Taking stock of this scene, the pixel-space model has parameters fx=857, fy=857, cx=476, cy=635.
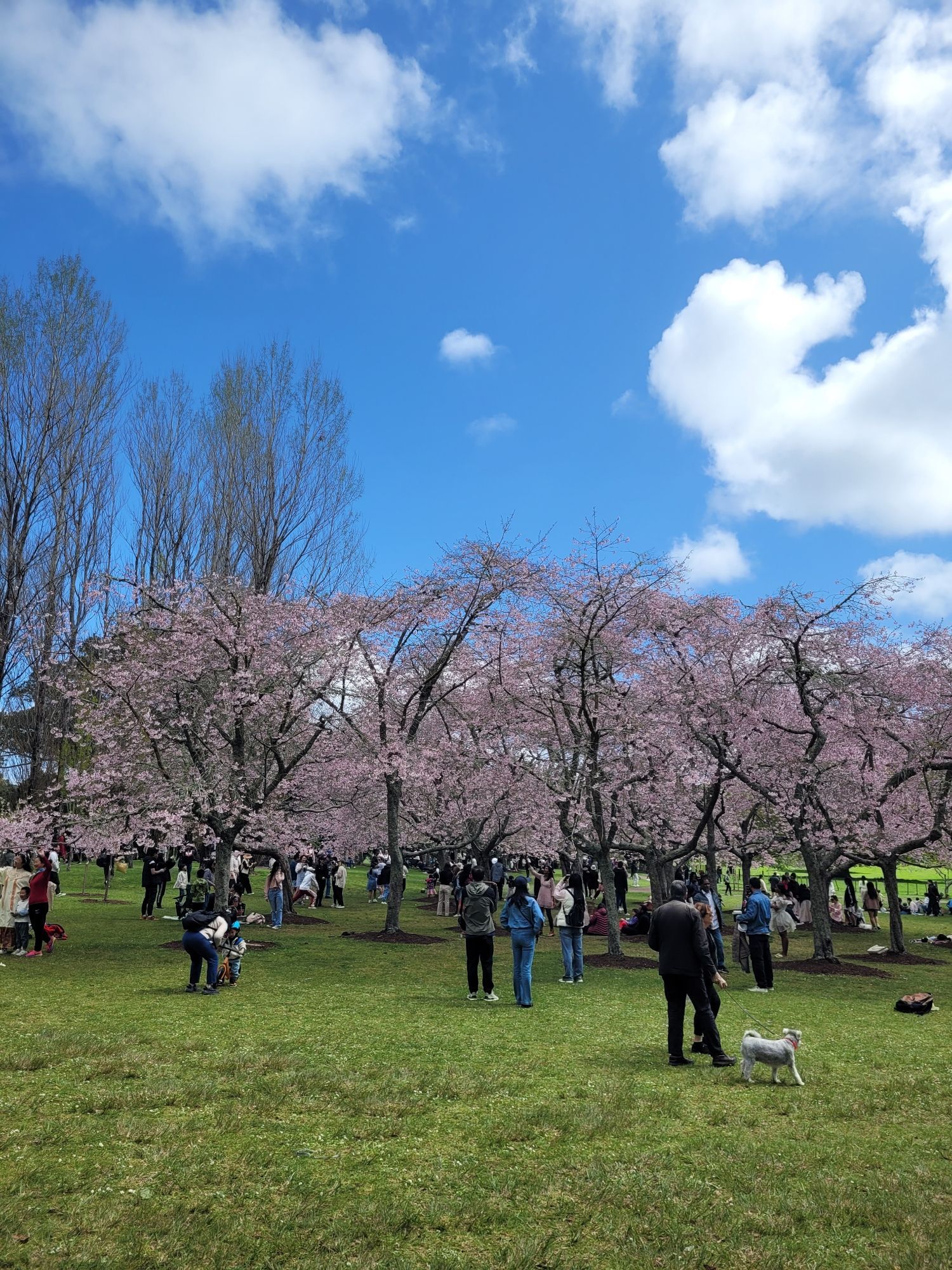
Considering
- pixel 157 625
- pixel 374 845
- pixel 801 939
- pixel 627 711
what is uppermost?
pixel 157 625

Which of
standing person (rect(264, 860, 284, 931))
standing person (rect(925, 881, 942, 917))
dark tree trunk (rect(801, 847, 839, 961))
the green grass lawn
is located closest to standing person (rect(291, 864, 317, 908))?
standing person (rect(264, 860, 284, 931))

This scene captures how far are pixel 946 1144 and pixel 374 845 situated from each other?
29.4m

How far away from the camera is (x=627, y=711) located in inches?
763

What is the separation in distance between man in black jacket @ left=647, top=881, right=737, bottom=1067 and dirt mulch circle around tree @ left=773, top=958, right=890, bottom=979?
394 inches

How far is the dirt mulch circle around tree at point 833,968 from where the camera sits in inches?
673

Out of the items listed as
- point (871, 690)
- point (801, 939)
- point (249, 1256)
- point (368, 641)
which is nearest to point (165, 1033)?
point (249, 1256)

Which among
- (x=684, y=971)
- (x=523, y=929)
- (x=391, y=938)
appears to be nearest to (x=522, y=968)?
(x=523, y=929)

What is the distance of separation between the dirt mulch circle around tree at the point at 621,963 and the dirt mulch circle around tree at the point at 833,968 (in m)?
2.61

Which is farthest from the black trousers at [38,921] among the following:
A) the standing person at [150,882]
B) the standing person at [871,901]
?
the standing person at [871,901]

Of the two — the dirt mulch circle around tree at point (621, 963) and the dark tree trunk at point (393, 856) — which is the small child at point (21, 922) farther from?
the dirt mulch circle around tree at point (621, 963)

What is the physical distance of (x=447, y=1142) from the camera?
5934 millimetres

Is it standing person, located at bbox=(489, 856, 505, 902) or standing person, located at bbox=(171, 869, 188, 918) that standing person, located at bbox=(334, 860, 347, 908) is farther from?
standing person, located at bbox=(489, 856, 505, 902)

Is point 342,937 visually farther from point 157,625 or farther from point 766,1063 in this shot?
point 766,1063

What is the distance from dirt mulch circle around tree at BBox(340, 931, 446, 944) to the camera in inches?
815
